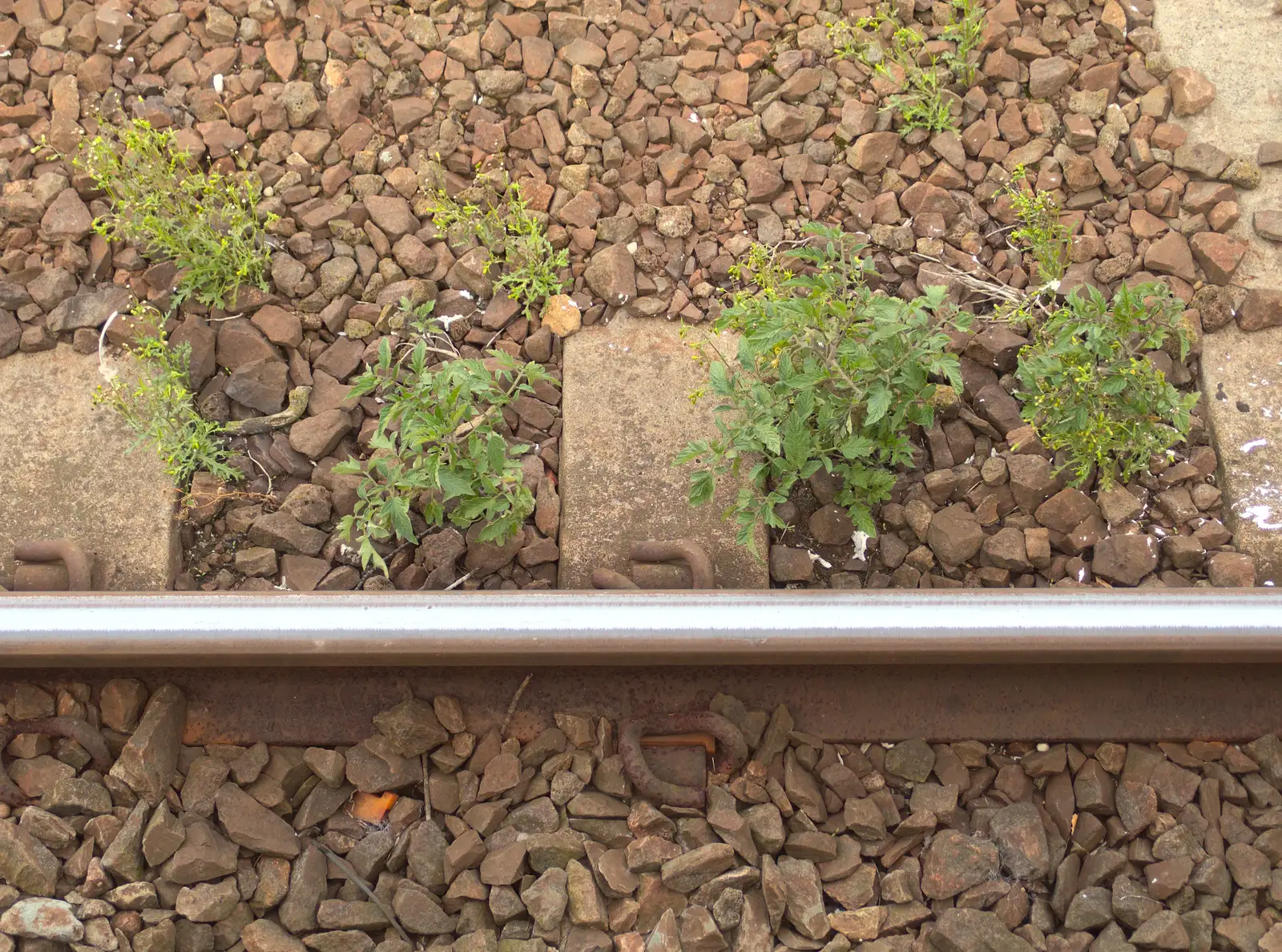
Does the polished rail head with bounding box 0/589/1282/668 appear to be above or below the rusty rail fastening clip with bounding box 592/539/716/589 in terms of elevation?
below

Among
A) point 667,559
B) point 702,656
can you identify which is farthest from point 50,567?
point 702,656

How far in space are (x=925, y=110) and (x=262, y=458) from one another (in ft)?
7.34

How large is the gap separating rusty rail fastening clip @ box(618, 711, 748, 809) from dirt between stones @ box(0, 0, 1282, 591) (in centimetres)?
48

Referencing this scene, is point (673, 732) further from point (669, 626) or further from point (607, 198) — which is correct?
point (607, 198)

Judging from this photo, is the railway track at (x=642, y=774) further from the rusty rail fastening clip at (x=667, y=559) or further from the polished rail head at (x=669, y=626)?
the rusty rail fastening clip at (x=667, y=559)

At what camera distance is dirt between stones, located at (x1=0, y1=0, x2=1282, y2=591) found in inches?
121

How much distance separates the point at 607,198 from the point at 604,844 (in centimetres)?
190

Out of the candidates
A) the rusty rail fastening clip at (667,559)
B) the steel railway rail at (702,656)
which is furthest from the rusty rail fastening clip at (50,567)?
the rusty rail fastening clip at (667,559)

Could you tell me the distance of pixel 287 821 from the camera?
2740 mm

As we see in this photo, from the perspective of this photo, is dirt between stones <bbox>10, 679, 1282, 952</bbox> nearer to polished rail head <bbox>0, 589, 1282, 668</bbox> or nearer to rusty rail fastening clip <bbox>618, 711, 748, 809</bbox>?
rusty rail fastening clip <bbox>618, 711, 748, 809</bbox>

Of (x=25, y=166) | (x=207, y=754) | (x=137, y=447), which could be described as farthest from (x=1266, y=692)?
(x=25, y=166)

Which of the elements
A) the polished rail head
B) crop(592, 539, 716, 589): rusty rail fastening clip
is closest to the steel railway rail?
the polished rail head

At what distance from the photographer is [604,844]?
2660 millimetres

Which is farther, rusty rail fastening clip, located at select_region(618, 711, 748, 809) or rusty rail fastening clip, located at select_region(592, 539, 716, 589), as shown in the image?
rusty rail fastening clip, located at select_region(592, 539, 716, 589)
